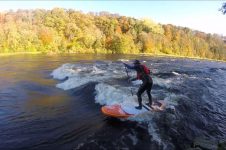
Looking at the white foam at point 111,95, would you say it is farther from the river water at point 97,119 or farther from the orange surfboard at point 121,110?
the orange surfboard at point 121,110

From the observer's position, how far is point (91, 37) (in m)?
91.0

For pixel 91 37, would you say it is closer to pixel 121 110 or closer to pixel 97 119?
pixel 97 119

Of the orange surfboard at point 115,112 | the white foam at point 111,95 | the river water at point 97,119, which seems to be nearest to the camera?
the river water at point 97,119

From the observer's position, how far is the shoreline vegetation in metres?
79.1

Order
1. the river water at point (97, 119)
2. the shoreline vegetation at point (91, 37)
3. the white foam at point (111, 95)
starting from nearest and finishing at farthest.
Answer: the river water at point (97, 119) < the white foam at point (111, 95) < the shoreline vegetation at point (91, 37)

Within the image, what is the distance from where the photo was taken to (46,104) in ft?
60.5

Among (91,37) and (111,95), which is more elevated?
(91,37)

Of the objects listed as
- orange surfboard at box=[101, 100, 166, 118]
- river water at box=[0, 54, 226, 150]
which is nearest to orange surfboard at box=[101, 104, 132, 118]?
orange surfboard at box=[101, 100, 166, 118]

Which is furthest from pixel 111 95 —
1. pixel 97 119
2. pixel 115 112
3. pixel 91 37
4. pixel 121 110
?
pixel 91 37

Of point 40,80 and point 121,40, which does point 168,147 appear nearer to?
point 40,80

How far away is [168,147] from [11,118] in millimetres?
8684

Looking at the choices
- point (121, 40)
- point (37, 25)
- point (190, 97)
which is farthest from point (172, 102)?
point (37, 25)

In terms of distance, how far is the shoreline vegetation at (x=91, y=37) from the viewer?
259 feet

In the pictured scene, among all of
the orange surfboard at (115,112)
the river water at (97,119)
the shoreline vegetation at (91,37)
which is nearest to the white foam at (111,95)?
the river water at (97,119)
